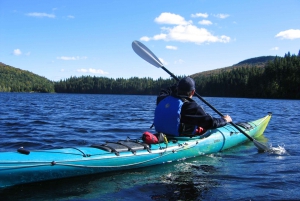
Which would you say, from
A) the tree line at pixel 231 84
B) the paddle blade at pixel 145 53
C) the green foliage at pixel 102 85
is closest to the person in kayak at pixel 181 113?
the paddle blade at pixel 145 53

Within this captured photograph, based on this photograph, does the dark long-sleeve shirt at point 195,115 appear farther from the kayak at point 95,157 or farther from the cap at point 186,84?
the kayak at point 95,157

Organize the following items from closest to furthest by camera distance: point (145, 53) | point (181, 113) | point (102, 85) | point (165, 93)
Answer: point (181, 113), point (165, 93), point (145, 53), point (102, 85)

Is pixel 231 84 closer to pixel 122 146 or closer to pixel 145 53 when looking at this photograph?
pixel 145 53

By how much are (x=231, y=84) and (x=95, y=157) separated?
92100mm

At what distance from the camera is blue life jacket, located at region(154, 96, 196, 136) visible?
22.2ft

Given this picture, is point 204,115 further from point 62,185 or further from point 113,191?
point 62,185

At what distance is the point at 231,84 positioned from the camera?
94.1 m

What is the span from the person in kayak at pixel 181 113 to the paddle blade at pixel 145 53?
317 centimetres

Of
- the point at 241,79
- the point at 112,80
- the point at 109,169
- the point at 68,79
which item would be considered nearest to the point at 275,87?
the point at 241,79

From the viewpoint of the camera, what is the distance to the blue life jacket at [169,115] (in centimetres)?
677

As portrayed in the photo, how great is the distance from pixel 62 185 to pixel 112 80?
155928mm

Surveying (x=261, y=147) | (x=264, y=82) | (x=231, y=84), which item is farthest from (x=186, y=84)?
(x=231, y=84)

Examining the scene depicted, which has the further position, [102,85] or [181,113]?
[102,85]

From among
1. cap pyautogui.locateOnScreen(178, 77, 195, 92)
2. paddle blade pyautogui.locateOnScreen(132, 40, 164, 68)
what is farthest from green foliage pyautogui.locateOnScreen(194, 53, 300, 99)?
cap pyautogui.locateOnScreen(178, 77, 195, 92)
